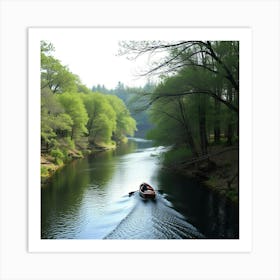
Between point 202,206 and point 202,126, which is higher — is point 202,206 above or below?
below

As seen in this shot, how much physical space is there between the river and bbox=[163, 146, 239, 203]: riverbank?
220 millimetres

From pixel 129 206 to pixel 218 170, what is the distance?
2477mm

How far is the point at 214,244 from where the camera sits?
538 centimetres

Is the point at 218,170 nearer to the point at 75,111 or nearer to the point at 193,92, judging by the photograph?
the point at 193,92

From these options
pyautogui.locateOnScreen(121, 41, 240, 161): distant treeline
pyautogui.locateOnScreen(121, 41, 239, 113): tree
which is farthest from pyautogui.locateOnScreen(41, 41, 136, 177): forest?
pyautogui.locateOnScreen(121, 41, 239, 113): tree

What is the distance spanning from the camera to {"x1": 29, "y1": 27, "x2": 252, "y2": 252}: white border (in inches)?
210

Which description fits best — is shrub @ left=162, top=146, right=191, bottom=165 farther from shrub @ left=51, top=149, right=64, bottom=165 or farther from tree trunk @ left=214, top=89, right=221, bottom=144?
shrub @ left=51, top=149, right=64, bottom=165

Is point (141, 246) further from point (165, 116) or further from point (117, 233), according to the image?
point (165, 116)
